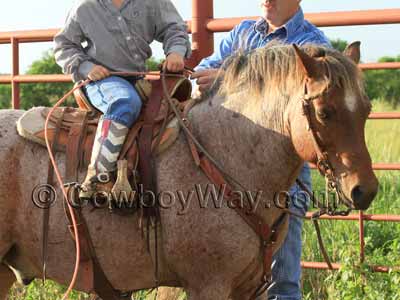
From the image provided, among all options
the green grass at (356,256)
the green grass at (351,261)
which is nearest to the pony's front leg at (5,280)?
the green grass at (351,261)

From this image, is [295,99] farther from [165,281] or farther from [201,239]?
[165,281]

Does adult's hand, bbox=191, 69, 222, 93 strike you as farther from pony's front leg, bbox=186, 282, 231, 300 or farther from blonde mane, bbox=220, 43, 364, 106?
pony's front leg, bbox=186, 282, 231, 300

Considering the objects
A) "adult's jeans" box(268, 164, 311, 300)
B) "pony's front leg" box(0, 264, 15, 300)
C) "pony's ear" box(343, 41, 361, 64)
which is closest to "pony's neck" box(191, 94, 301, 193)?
"pony's ear" box(343, 41, 361, 64)

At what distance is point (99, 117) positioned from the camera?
11.8 feet

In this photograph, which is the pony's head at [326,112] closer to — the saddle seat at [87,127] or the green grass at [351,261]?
the saddle seat at [87,127]

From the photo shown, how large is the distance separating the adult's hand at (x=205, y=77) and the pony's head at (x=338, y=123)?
2.01 ft

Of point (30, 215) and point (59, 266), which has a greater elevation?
point (30, 215)

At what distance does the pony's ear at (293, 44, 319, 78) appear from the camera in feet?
10.1

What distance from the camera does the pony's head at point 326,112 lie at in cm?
307

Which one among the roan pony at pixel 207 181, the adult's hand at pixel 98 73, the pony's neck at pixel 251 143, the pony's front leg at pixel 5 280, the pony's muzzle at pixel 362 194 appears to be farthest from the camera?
the pony's front leg at pixel 5 280

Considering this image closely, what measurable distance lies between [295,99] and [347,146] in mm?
327

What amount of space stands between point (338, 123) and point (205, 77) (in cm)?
86

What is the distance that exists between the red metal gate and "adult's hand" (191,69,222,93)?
1.08 m

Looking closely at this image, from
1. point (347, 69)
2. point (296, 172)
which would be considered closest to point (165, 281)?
point (296, 172)
